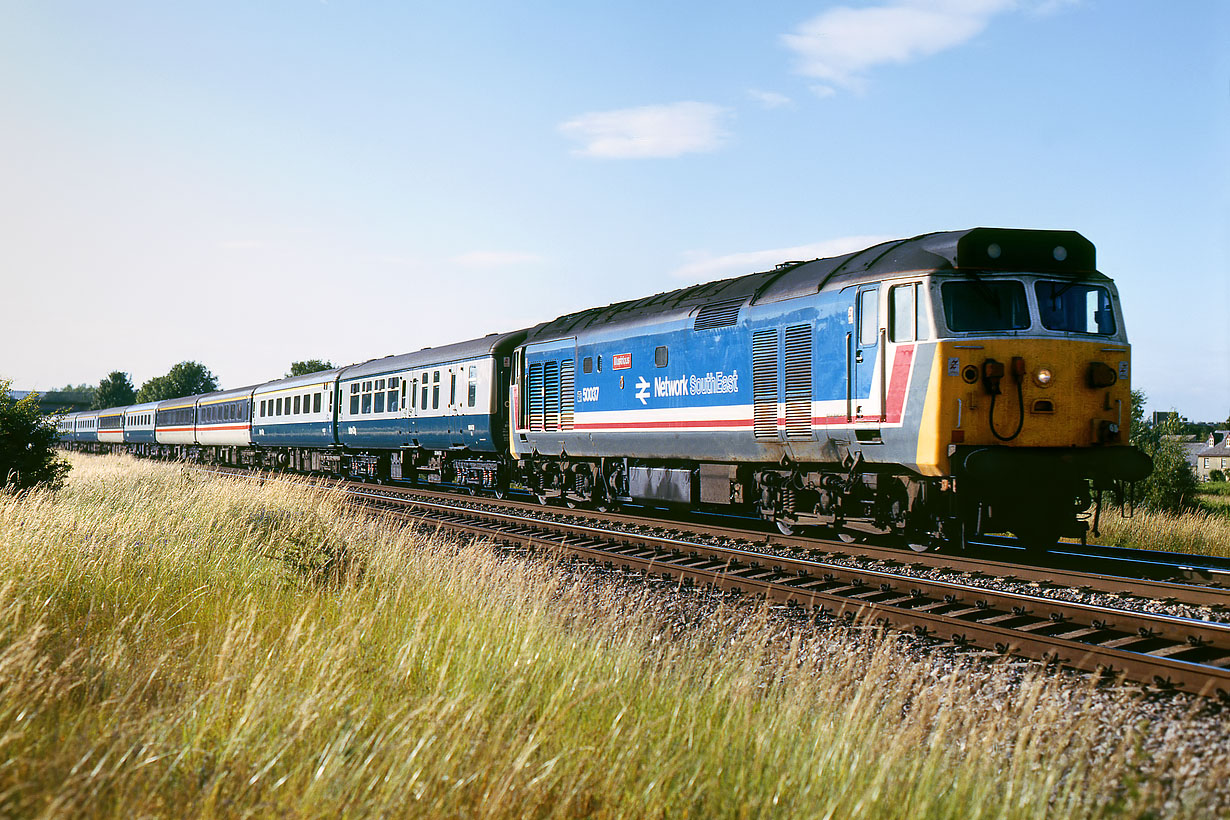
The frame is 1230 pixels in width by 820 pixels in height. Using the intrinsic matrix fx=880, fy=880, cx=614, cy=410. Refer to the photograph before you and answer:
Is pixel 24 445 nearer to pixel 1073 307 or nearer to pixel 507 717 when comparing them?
pixel 507 717

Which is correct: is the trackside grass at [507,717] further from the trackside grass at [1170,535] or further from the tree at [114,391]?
the tree at [114,391]

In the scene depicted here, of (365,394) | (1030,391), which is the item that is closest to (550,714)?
(1030,391)

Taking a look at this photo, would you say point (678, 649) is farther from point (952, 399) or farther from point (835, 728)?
point (952, 399)

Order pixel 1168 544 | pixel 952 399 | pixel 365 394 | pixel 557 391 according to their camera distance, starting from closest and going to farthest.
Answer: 1. pixel 952 399
2. pixel 1168 544
3. pixel 557 391
4. pixel 365 394

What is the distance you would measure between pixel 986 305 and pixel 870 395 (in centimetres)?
164

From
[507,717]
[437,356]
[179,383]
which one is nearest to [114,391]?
[179,383]

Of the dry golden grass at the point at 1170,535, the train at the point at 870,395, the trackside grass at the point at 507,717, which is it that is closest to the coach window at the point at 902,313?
the train at the point at 870,395

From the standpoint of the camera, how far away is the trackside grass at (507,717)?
3.63 meters

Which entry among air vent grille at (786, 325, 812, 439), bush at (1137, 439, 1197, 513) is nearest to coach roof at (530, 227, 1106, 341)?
air vent grille at (786, 325, 812, 439)

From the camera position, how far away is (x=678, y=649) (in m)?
6.65

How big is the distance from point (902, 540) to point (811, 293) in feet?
11.6

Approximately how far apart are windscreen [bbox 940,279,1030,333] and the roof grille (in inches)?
142

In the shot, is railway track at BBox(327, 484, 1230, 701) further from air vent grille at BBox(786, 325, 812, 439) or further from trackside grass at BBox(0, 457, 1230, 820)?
air vent grille at BBox(786, 325, 812, 439)

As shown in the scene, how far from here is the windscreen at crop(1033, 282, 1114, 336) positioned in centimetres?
1000
